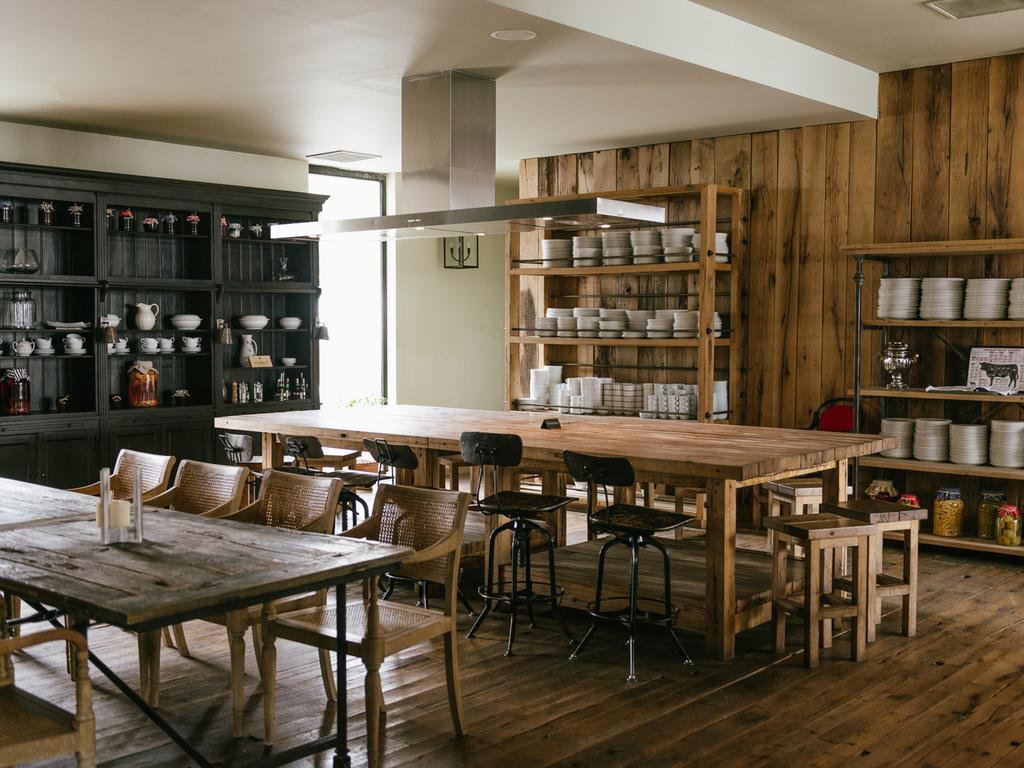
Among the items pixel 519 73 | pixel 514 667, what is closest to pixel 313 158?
pixel 519 73

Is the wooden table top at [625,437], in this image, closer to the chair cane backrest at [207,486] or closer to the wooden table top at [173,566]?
the chair cane backrest at [207,486]

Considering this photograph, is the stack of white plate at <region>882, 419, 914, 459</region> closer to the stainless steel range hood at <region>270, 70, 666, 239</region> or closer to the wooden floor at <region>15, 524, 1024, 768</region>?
the wooden floor at <region>15, 524, 1024, 768</region>

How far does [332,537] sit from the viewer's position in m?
3.16

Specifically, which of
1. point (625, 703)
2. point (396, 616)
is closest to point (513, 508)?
point (625, 703)

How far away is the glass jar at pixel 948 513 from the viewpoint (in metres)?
6.16

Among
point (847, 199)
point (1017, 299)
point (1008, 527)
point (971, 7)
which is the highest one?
point (971, 7)

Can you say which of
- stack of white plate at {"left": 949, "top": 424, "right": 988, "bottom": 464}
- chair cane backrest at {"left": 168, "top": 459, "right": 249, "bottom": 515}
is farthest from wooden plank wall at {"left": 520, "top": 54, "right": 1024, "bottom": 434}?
chair cane backrest at {"left": 168, "top": 459, "right": 249, "bottom": 515}

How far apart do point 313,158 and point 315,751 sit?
6219mm

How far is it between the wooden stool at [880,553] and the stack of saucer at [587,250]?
3275 millimetres

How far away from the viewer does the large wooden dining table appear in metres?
4.12

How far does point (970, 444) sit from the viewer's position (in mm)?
5980

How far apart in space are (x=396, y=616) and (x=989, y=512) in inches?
160

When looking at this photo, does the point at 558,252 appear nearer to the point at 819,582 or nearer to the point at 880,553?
the point at 880,553

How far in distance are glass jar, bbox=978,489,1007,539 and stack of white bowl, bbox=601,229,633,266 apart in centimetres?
270
